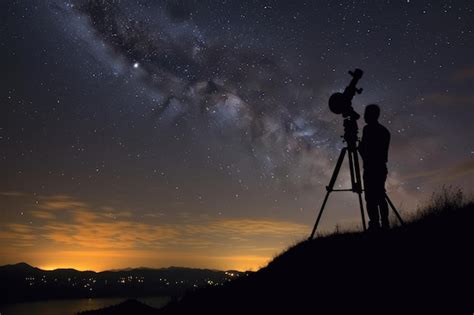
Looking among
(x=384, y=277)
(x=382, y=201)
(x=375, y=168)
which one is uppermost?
(x=375, y=168)

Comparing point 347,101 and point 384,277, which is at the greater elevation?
point 347,101

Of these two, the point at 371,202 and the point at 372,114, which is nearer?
the point at 371,202

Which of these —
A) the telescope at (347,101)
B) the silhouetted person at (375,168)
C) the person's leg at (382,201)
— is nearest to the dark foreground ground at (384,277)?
the person's leg at (382,201)

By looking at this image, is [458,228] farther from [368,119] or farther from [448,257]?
[368,119]

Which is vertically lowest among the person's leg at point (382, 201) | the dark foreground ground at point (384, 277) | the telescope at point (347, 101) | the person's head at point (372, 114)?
the dark foreground ground at point (384, 277)

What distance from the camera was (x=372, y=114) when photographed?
23.0 feet

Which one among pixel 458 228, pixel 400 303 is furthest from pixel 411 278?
pixel 458 228

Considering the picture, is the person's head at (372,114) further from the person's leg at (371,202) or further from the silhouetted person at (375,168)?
the person's leg at (371,202)

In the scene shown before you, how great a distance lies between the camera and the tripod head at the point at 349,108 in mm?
7066

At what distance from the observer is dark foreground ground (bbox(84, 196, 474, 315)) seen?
169 inches

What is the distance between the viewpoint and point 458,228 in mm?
5512

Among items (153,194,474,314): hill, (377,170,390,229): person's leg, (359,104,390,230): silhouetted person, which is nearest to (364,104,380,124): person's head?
(359,104,390,230): silhouetted person

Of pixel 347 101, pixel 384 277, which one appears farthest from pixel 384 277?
pixel 347 101

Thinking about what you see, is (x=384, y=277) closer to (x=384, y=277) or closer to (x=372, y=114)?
(x=384, y=277)
